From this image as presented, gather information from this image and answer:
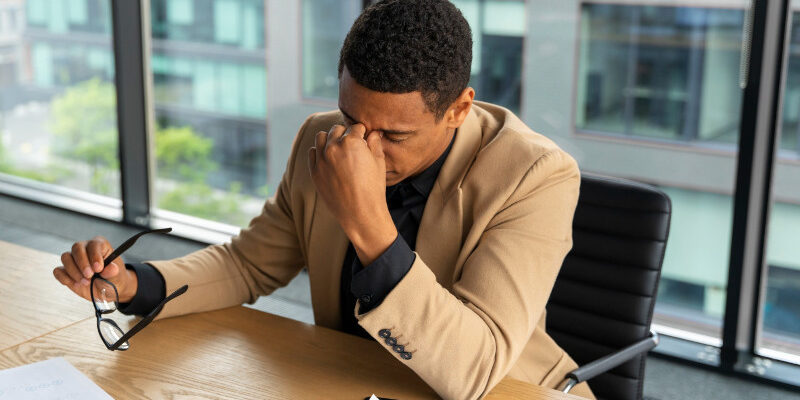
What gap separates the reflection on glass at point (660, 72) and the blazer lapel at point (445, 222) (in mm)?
1508

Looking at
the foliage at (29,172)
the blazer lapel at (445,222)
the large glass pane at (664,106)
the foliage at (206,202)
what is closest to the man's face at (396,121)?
the blazer lapel at (445,222)

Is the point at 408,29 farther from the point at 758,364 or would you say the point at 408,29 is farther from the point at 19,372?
the point at 758,364

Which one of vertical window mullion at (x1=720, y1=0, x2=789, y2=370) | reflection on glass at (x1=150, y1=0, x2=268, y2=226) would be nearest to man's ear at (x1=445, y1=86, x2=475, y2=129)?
vertical window mullion at (x1=720, y1=0, x2=789, y2=370)

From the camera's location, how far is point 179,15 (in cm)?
397

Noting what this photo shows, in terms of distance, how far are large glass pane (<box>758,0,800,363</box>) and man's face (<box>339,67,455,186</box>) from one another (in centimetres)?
169

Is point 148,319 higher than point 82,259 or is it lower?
lower

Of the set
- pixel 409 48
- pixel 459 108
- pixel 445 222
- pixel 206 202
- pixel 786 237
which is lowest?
pixel 206 202

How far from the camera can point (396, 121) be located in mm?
1320

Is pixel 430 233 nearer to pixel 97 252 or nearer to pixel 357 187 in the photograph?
pixel 357 187

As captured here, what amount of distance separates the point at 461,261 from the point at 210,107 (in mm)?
2878

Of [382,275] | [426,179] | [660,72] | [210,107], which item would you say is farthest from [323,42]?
[382,275]

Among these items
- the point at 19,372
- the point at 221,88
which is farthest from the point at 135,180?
the point at 19,372

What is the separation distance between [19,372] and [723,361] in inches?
95.5

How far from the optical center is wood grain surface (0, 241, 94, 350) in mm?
1461
